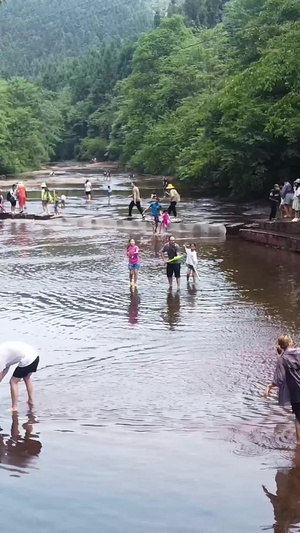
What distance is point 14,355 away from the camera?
9969mm

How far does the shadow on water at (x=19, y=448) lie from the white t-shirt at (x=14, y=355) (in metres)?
0.72

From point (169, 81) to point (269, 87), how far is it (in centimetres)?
3284

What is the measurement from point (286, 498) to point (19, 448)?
3137mm

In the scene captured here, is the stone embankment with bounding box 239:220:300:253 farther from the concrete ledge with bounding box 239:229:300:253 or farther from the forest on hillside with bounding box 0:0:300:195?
the forest on hillside with bounding box 0:0:300:195

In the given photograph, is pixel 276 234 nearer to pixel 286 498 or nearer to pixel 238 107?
pixel 238 107

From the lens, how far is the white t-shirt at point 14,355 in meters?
9.88

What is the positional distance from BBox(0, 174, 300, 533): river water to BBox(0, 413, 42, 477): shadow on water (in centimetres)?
2

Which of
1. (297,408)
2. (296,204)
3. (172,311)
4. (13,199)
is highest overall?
(296,204)

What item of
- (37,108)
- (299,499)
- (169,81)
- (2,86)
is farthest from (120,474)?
(37,108)

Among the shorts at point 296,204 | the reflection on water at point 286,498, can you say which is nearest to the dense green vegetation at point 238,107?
the shorts at point 296,204

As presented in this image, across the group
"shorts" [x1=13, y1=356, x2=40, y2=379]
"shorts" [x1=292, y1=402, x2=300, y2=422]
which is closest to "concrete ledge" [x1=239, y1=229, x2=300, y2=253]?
"shorts" [x1=13, y1=356, x2=40, y2=379]

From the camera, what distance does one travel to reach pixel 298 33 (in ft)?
113

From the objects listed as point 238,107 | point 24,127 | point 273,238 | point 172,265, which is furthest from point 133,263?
point 24,127

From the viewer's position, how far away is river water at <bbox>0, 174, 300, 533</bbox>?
295 inches
